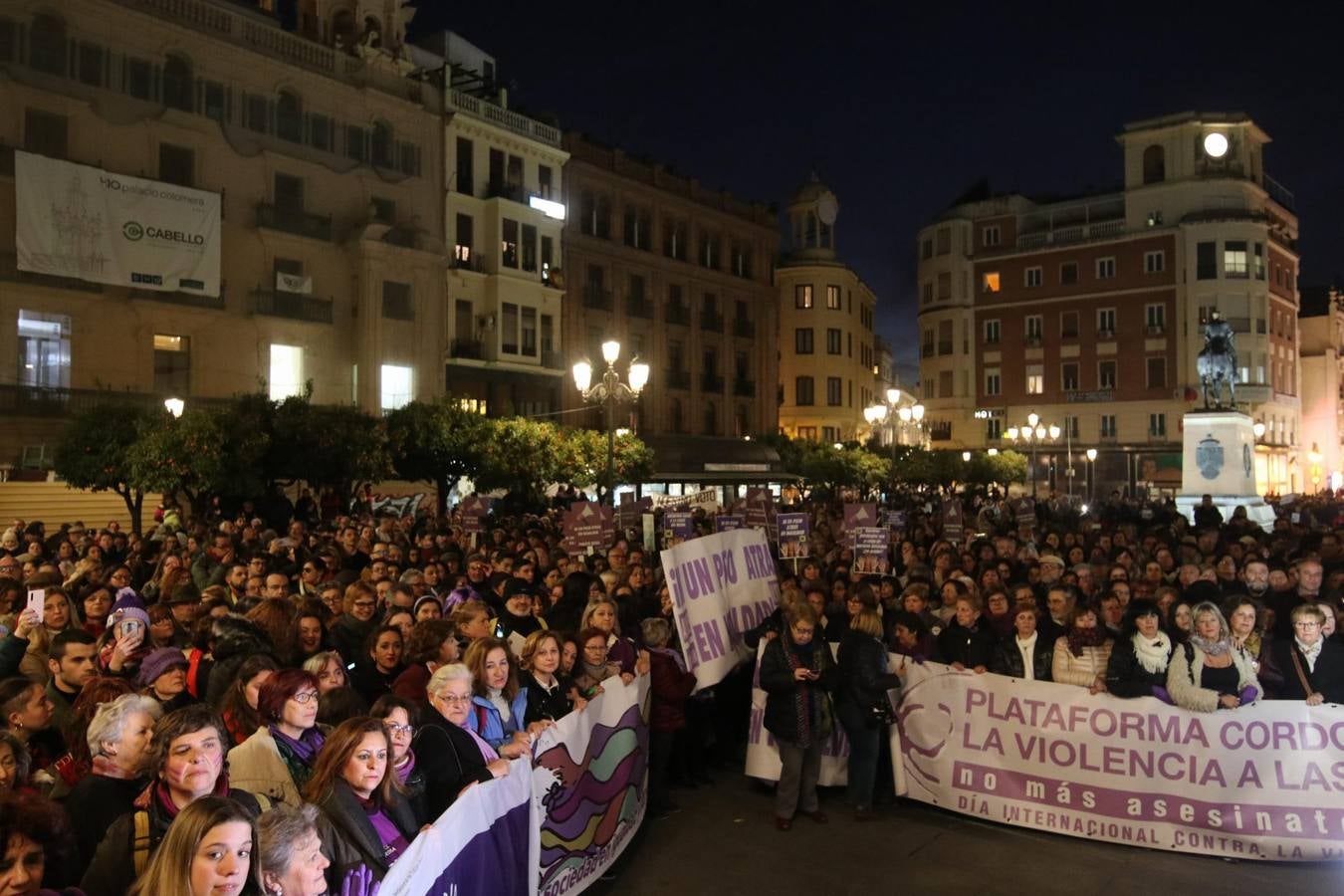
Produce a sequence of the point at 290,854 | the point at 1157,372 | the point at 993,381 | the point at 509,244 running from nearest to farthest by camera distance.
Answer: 1. the point at 290,854
2. the point at 509,244
3. the point at 1157,372
4. the point at 993,381

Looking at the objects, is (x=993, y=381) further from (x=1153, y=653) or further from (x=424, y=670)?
(x=424, y=670)

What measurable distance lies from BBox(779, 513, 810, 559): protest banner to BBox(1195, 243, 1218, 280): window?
5930 cm

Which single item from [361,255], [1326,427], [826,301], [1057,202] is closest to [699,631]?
[361,255]

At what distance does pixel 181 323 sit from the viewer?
34188 millimetres

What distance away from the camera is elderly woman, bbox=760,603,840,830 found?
8344 millimetres

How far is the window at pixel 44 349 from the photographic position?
30703mm

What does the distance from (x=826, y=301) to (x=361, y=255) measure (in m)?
32.1

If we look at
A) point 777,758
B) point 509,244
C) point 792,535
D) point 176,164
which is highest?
point 176,164

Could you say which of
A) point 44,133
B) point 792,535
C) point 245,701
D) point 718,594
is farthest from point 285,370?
point 245,701

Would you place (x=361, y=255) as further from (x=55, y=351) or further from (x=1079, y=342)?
(x=1079, y=342)

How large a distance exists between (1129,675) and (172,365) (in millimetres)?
32807

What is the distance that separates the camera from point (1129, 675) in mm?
7996

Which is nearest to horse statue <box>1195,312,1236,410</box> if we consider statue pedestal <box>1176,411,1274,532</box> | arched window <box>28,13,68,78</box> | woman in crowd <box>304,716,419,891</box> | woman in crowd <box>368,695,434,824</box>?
statue pedestal <box>1176,411,1274,532</box>

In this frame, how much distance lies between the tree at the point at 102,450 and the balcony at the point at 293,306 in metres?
10.7
